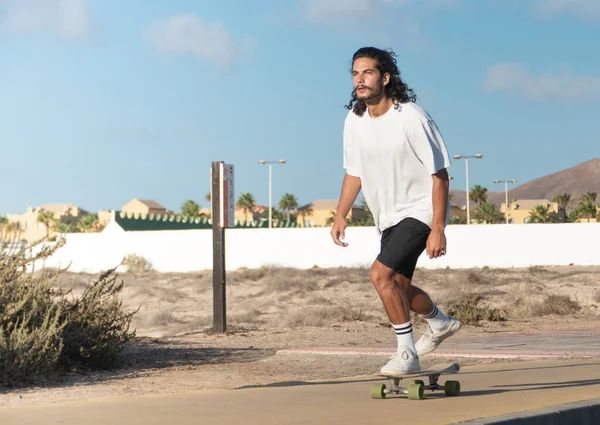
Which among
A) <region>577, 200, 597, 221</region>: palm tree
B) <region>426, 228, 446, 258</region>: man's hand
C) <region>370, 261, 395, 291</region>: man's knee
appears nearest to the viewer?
<region>426, 228, 446, 258</region>: man's hand

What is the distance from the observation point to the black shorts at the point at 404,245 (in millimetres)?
7281

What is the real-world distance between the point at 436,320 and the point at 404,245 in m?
0.76

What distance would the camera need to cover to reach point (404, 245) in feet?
24.0

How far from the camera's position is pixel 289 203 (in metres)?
137

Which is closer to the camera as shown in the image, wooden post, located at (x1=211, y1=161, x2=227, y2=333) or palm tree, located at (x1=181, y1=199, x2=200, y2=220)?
→ wooden post, located at (x1=211, y1=161, x2=227, y2=333)

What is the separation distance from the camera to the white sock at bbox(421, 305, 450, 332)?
774 centimetres

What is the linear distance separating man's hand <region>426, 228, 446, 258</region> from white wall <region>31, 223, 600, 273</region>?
42896 mm

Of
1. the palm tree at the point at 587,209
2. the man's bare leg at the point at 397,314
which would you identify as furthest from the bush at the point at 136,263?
the palm tree at the point at 587,209

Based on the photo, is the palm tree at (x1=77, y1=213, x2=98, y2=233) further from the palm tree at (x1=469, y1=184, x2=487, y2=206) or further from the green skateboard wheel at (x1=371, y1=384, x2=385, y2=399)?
the green skateboard wheel at (x1=371, y1=384, x2=385, y2=399)

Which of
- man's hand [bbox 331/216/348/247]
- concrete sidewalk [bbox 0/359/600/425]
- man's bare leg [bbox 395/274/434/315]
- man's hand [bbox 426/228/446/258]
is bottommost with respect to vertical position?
concrete sidewalk [bbox 0/359/600/425]

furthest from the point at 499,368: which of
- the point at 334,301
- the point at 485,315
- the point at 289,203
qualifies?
the point at 289,203

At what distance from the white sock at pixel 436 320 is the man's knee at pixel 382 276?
59 cm

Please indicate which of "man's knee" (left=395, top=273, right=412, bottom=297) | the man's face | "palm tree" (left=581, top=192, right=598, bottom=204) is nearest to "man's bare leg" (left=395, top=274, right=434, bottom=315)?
"man's knee" (left=395, top=273, right=412, bottom=297)

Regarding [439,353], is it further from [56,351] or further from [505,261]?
[505,261]
